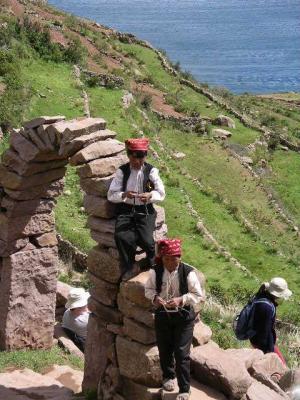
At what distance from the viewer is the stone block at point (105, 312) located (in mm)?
9469

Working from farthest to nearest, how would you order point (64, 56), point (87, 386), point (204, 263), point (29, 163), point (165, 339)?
point (64, 56) < point (204, 263) < point (29, 163) < point (87, 386) < point (165, 339)

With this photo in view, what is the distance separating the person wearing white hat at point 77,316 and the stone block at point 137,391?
3.46m

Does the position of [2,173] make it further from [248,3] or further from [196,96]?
[248,3]

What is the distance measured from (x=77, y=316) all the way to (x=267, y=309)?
4.50 m

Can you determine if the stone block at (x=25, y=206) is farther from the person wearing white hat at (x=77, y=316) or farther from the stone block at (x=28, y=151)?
the person wearing white hat at (x=77, y=316)

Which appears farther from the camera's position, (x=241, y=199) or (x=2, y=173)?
(x=241, y=199)

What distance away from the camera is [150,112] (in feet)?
117

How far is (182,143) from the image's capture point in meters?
34.2

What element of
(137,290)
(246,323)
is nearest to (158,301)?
(137,290)

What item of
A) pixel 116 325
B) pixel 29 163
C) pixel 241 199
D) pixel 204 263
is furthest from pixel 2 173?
pixel 241 199

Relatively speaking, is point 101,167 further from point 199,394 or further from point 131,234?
point 199,394

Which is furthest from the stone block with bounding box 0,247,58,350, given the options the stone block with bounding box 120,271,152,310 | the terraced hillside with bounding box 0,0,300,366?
the stone block with bounding box 120,271,152,310

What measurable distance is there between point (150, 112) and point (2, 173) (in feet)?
79.6

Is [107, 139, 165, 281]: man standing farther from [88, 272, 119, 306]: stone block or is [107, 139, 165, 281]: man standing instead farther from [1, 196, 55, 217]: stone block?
[1, 196, 55, 217]: stone block
